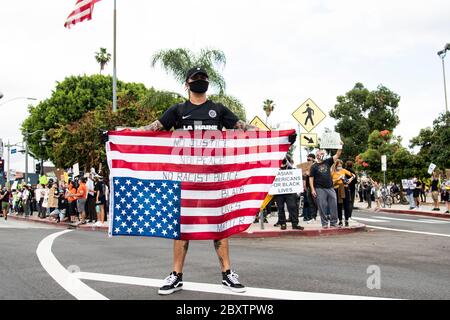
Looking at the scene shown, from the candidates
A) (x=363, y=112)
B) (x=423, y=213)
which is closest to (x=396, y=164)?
(x=423, y=213)

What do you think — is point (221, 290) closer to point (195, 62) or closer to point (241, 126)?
point (241, 126)

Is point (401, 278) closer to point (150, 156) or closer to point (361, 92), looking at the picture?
point (150, 156)

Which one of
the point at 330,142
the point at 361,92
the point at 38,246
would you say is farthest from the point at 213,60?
the point at 361,92

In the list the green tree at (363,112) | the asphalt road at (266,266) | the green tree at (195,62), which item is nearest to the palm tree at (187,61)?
the green tree at (195,62)

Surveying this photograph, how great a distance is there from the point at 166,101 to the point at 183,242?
79.6 feet

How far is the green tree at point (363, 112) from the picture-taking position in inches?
2349

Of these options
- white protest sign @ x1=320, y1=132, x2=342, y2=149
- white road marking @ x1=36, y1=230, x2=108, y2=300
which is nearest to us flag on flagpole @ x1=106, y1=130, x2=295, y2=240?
white road marking @ x1=36, y1=230, x2=108, y2=300

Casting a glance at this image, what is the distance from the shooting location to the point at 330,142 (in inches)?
485

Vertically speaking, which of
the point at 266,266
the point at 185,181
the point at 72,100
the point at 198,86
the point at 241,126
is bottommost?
the point at 266,266

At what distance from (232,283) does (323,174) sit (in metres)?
7.64

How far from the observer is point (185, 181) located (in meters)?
5.14

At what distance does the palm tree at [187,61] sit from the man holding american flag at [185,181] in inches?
928

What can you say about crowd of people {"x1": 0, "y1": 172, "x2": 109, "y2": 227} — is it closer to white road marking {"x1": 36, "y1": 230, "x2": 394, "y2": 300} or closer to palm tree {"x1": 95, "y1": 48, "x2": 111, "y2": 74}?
white road marking {"x1": 36, "y1": 230, "x2": 394, "y2": 300}

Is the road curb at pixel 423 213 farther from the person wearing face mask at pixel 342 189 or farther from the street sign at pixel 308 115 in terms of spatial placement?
the street sign at pixel 308 115
